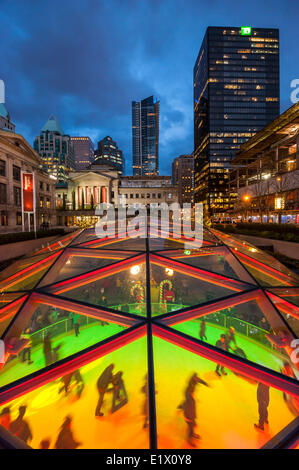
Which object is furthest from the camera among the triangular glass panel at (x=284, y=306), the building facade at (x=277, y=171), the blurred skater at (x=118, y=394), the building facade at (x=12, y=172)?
the building facade at (x=12, y=172)

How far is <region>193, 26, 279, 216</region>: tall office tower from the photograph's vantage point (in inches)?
4348

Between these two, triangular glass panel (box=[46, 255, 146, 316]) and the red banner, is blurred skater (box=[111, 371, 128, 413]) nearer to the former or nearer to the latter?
triangular glass panel (box=[46, 255, 146, 316])

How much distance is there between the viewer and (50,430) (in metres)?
5.12

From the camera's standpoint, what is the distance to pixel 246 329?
957 centimetres

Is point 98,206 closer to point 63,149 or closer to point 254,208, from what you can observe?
point 254,208

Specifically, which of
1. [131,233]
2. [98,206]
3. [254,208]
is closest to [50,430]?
[131,233]

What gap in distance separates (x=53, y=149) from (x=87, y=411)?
198m

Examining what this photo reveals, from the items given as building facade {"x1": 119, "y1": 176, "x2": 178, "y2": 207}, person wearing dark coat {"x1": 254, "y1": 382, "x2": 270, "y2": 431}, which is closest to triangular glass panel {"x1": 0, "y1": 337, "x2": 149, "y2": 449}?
person wearing dark coat {"x1": 254, "y1": 382, "x2": 270, "y2": 431}

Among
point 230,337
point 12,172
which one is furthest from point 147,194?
point 230,337

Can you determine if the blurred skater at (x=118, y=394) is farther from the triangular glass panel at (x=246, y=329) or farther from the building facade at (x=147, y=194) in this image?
the building facade at (x=147, y=194)

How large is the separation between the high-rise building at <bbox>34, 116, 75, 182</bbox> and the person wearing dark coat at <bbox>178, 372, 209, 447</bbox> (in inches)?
7140

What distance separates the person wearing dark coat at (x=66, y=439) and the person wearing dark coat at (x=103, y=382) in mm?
792

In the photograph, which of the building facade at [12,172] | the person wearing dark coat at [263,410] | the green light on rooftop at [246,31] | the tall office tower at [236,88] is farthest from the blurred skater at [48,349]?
the green light on rooftop at [246,31]

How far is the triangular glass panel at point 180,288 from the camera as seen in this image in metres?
6.58
